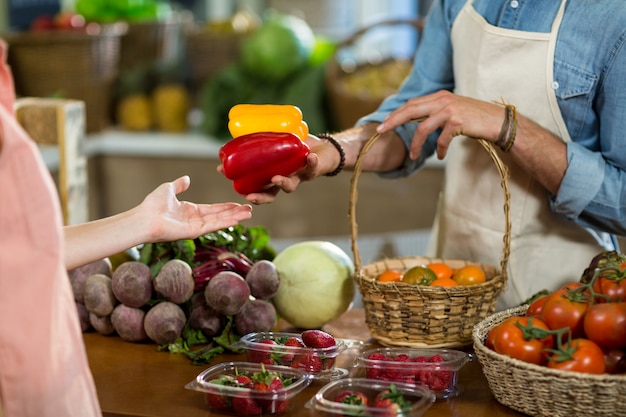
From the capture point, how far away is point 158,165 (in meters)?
4.09

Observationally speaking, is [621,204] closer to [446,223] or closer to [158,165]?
[446,223]

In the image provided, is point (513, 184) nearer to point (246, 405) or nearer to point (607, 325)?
point (607, 325)

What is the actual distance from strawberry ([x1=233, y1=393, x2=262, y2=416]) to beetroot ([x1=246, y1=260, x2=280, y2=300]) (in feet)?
1.29

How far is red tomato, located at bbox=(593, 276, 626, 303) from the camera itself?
1374 mm

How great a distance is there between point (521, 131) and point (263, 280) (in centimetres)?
59

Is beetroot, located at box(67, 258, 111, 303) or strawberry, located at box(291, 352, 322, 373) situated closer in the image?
strawberry, located at box(291, 352, 322, 373)

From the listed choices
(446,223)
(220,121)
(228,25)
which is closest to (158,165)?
(220,121)

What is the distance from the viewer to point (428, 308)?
1.65m

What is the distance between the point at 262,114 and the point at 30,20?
133 inches

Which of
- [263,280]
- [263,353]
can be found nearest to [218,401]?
[263,353]

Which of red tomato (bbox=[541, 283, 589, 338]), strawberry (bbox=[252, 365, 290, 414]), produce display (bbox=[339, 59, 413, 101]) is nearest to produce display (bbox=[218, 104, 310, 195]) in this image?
strawberry (bbox=[252, 365, 290, 414])

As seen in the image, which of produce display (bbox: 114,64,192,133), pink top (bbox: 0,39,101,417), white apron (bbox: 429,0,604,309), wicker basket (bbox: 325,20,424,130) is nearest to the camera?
pink top (bbox: 0,39,101,417)

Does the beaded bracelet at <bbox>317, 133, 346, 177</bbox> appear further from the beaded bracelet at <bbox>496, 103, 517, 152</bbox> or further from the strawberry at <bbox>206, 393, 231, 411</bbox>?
the strawberry at <bbox>206, 393, 231, 411</bbox>

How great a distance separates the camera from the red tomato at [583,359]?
4.23ft
